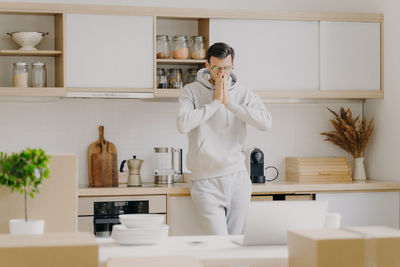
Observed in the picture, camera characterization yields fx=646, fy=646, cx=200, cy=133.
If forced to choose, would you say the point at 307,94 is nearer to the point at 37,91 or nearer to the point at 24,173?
the point at 37,91

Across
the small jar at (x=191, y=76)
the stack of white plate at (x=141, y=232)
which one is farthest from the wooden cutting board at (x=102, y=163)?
the stack of white plate at (x=141, y=232)

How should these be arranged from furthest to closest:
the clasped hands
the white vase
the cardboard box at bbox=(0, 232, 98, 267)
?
the white vase → the clasped hands → the cardboard box at bbox=(0, 232, 98, 267)

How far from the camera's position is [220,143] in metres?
3.73

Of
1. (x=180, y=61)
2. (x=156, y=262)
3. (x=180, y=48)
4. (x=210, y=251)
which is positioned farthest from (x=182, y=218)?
(x=156, y=262)

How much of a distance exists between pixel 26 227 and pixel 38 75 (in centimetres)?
259

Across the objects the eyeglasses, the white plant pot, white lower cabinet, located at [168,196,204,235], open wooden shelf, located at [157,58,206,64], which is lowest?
white lower cabinet, located at [168,196,204,235]

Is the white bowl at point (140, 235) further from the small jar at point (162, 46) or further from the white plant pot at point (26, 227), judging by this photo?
the small jar at point (162, 46)

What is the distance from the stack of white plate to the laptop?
1.00 ft

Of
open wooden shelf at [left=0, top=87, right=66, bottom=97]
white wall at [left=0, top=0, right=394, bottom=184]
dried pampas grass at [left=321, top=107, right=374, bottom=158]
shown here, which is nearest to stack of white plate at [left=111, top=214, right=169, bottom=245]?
open wooden shelf at [left=0, top=87, right=66, bottom=97]

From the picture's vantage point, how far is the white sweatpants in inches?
145

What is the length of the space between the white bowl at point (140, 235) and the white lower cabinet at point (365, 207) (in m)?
2.49

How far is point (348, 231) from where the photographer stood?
1578mm

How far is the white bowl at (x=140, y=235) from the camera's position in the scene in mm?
2223

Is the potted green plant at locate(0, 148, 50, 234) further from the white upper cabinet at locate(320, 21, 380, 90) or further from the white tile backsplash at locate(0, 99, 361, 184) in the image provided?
the white upper cabinet at locate(320, 21, 380, 90)
